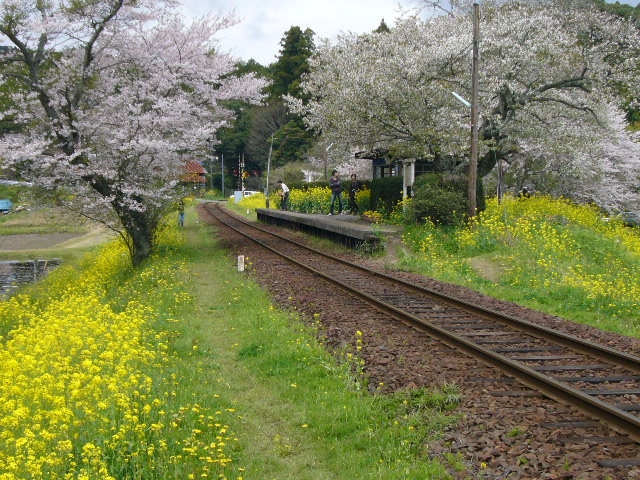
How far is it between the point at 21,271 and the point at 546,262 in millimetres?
22868

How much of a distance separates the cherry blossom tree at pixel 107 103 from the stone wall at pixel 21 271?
7156mm

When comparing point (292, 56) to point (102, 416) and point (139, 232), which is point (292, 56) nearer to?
point (139, 232)

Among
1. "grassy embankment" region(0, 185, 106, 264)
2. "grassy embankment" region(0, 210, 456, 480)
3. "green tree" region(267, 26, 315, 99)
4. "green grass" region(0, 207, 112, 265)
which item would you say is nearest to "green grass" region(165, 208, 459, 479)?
"grassy embankment" region(0, 210, 456, 480)

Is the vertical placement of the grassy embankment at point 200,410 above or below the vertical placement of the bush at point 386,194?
below

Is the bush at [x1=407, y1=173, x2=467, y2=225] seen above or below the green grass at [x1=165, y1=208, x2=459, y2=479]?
above

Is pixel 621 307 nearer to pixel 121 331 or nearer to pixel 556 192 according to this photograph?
pixel 121 331

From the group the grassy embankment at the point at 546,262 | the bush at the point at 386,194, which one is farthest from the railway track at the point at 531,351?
the bush at the point at 386,194

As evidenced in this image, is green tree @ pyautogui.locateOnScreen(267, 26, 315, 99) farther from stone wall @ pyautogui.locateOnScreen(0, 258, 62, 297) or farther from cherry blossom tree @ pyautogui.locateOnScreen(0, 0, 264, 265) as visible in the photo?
cherry blossom tree @ pyautogui.locateOnScreen(0, 0, 264, 265)

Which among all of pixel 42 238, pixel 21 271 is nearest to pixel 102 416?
pixel 21 271

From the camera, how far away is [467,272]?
43.9 feet

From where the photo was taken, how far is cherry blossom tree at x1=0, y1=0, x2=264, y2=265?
15.2 metres

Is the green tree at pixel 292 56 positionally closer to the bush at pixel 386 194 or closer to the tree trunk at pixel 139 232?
the bush at pixel 386 194

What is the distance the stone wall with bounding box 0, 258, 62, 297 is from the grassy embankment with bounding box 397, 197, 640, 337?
1517cm

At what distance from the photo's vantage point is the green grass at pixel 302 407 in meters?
4.51
